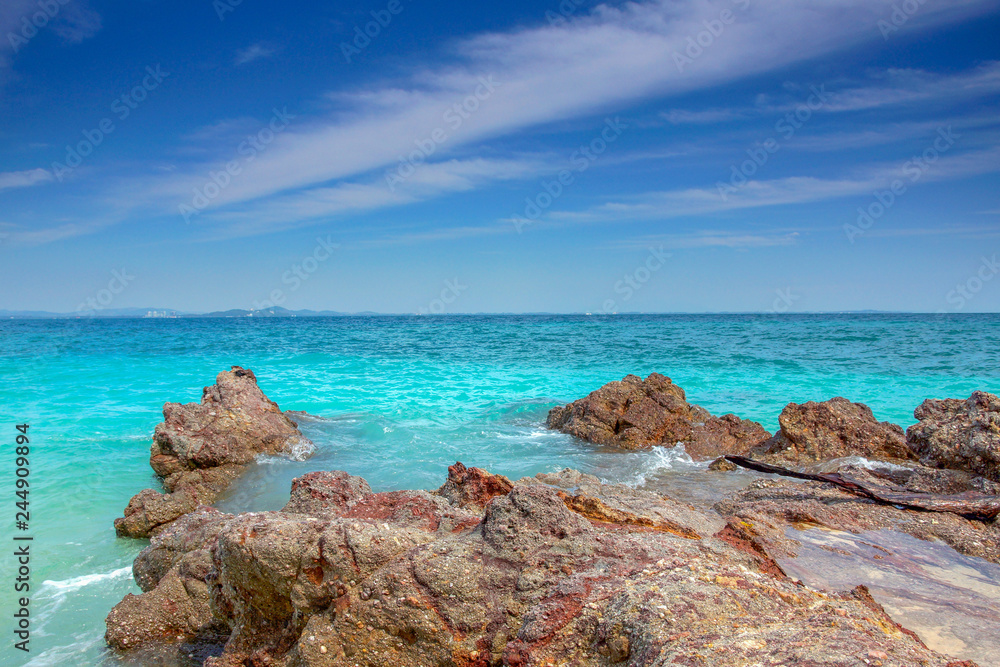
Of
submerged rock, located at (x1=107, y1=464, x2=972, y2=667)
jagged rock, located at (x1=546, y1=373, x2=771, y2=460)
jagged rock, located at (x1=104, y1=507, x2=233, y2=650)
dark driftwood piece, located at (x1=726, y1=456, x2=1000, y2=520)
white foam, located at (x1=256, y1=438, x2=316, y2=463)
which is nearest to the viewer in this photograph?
submerged rock, located at (x1=107, y1=464, x2=972, y2=667)

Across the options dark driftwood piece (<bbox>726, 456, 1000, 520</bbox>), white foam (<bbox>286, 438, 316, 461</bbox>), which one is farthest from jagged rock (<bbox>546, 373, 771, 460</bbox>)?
white foam (<bbox>286, 438, 316, 461</bbox>)

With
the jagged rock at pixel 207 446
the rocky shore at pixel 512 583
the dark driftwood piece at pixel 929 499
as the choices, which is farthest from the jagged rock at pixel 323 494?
the dark driftwood piece at pixel 929 499

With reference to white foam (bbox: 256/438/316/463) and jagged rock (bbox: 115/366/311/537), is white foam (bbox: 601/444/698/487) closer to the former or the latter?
white foam (bbox: 256/438/316/463)

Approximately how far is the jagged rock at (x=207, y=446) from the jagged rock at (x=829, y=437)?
7596 mm

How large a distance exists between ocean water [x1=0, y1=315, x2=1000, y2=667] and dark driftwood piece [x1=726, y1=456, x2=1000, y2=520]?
4.21 feet

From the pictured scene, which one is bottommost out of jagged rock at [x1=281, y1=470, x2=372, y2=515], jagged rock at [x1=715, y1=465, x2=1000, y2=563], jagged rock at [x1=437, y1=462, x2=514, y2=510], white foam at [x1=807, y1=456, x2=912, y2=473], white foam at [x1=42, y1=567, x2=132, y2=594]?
white foam at [x1=42, y1=567, x2=132, y2=594]

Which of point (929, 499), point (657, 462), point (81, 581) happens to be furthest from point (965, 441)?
point (81, 581)

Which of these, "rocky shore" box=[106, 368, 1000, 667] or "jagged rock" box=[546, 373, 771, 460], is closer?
"rocky shore" box=[106, 368, 1000, 667]

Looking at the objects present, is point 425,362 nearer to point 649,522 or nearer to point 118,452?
point 118,452

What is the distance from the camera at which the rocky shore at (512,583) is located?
86.0 inches

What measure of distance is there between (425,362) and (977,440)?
20.4 m

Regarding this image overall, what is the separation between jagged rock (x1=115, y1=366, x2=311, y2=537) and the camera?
6137 millimetres

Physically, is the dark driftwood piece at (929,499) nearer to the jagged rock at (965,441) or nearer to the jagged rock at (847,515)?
the jagged rock at (847,515)

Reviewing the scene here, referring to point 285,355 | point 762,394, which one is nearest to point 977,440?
point 762,394
